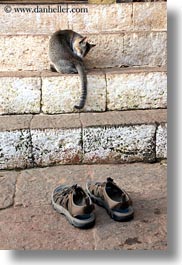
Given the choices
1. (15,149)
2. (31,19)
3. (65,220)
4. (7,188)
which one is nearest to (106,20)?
(31,19)

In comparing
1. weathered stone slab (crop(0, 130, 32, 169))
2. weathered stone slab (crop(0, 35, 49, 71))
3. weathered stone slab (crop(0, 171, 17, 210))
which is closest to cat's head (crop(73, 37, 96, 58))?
weathered stone slab (crop(0, 35, 49, 71))

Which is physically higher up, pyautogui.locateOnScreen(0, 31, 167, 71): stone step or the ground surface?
pyautogui.locateOnScreen(0, 31, 167, 71): stone step

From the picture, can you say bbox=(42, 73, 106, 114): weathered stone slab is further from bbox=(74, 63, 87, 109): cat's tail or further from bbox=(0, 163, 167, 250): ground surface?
bbox=(0, 163, 167, 250): ground surface

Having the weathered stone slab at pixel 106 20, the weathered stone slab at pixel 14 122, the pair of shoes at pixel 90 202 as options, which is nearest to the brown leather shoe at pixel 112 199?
the pair of shoes at pixel 90 202

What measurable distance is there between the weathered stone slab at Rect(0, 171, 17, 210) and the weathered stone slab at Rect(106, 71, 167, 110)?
49cm

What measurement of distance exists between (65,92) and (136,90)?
11.0 inches

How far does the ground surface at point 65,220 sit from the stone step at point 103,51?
0.53 meters

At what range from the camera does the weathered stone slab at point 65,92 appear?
5.85ft

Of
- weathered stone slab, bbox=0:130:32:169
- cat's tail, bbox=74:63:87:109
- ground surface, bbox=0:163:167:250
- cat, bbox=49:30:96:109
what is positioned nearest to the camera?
ground surface, bbox=0:163:167:250

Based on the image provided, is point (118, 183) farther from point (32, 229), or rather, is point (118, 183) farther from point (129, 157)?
point (32, 229)

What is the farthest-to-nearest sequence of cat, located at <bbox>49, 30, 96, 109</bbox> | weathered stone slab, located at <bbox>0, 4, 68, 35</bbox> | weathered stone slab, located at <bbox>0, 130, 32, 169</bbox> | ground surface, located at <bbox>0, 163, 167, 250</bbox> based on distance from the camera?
cat, located at <bbox>49, 30, 96, 109</bbox>
weathered stone slab, located at <bbox>0, 130, 32, 169</bbox>
weathered stone slab, located at <bbox>0, 4, 68, 35</bbox>
ground surface, located at <bbox>0, 163, 167, 250</bbox>

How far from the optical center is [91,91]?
1795 millimetres

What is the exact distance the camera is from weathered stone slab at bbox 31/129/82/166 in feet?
5.33

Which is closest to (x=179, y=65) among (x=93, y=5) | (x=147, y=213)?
(x=147, y=213)
